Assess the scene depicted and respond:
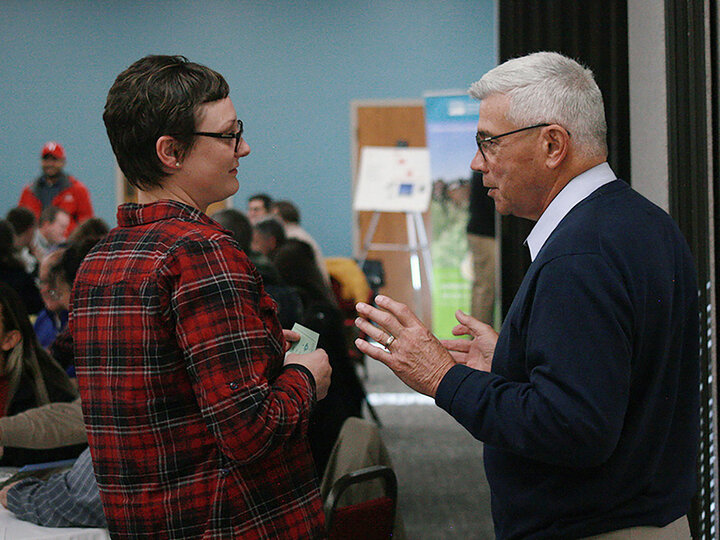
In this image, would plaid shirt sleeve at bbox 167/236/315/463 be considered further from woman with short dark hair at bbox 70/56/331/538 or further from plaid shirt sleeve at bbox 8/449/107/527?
plaid shirt sleeve at bbox 8/449/107/527

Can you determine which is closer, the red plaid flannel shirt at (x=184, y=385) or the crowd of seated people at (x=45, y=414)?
the red plaid flannel shirt at (x=184, y=385)

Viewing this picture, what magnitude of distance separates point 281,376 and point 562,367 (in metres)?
0.44

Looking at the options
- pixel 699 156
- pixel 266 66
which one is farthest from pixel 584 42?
pixel 266 66

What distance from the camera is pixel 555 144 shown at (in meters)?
1.27

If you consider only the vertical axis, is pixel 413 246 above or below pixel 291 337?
below

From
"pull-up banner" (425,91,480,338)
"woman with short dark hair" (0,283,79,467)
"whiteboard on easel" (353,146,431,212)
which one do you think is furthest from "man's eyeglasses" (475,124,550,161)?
"pull-up banner" (425,91,480,338)

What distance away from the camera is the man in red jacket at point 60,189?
276 inches

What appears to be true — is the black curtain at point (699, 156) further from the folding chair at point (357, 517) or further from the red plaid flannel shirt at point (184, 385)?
the red plaid flannel shirt at point (184, 385)

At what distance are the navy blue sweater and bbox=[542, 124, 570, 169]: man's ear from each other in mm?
86

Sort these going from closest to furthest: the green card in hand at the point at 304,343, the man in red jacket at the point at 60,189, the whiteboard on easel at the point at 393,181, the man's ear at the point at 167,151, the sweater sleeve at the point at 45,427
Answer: the man's ear at the point at 167,151 < the green card in hand at the point at 304,343 < the sweater sleeve at the point at 45,427 < the whiteboard on easel at the point at 393,181 < the man in red jacket at the point at 60,189

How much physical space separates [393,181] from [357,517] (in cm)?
546

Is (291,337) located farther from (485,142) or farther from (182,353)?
(485,142)

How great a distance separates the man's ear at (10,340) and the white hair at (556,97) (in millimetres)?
1805

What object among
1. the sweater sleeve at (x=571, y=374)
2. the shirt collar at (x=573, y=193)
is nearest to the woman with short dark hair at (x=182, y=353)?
the sweater sleeve at (x=571, y=374)
